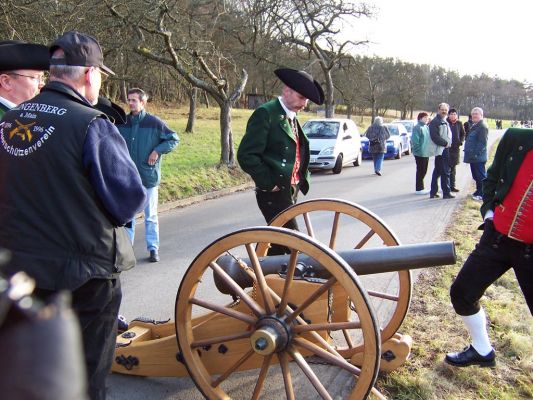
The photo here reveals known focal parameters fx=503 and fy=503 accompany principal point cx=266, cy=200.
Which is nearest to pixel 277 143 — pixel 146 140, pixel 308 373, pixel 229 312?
pixel 229 312

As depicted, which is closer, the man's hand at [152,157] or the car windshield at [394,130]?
the man's hand at [152,157]

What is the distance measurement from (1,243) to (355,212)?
7.48 ft

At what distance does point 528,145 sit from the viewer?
305cm

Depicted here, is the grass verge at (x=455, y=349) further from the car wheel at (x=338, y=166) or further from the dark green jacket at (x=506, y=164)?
the car wheel at (x=338, y=166)

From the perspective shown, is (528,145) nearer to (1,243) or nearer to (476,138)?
(1,243)

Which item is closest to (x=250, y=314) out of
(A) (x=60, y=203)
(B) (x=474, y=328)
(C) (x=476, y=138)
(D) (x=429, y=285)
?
(A) (x=60, y=203)

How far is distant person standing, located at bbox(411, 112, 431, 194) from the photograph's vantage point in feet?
35.6

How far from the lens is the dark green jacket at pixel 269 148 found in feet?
13.2

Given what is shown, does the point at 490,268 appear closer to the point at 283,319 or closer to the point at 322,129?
the point at 283,319

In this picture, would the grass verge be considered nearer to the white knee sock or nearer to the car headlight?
the white knee sock

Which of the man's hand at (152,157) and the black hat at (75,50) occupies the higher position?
the black hat at (75,50)

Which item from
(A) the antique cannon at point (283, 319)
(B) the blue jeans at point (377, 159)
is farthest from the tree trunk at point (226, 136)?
(A) the antique cannon at point (283, 319)

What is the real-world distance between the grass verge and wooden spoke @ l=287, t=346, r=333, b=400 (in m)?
0.73

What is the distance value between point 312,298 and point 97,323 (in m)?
1.12
